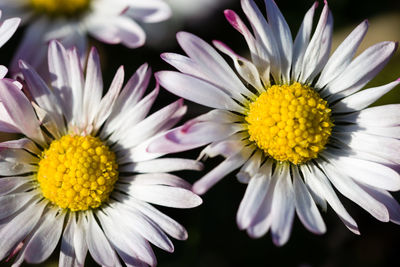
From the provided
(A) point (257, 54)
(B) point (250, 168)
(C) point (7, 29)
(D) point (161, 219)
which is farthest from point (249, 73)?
(C) point (7, 29)

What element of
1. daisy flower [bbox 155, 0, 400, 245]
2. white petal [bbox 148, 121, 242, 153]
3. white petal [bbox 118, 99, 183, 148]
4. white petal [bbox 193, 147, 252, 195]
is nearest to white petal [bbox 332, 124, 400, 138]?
daisy flower [bbox 155, 0, 400, 245]

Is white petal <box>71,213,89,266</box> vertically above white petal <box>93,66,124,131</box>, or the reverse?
white petal <box>93,66,124,131</box>

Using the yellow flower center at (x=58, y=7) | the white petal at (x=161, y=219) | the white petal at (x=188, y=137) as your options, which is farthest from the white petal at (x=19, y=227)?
the yellow flower center at (x=58, y=7)

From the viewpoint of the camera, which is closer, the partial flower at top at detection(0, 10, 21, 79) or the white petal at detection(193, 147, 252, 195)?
the white petal at detection(193, 147, 252, 195)

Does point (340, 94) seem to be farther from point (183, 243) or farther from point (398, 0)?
point (398, 0)

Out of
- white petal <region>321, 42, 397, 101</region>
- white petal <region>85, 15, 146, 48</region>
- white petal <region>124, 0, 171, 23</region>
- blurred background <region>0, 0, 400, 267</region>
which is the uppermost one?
white petal <region>124, 0, 171, 23</region>

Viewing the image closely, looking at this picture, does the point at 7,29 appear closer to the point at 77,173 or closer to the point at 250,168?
the point at 77,173

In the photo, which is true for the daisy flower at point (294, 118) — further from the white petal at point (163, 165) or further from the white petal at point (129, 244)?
the white petal at point (129, 244)

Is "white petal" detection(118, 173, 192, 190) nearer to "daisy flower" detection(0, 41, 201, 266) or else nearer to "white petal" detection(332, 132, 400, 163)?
"daisy flower" detection(0, 41, 201, 266)
